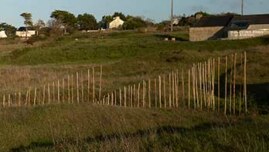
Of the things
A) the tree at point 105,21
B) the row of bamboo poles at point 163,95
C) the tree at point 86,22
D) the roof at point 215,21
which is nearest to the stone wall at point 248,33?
the roof at point 215,21

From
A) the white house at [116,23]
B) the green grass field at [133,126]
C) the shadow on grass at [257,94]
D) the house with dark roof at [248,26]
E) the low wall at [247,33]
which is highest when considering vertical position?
Result: the white house at [116,23]

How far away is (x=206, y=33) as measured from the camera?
7300cm

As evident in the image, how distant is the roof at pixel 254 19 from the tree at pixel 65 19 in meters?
48.1

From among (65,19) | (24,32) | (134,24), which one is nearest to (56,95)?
(134,24)

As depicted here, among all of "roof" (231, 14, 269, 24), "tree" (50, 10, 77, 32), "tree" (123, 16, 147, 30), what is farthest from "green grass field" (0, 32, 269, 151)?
"tree" (50, 10, 77, 32)

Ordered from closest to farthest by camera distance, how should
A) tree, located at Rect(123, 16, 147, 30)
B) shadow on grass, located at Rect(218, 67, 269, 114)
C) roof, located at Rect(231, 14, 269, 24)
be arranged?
shadow on grass, located at Rect(218, 67, 269, 114) < roof, located at Rect(231, 14, 269, 24) < tree, located at Rect(123, 16, 147, 30)

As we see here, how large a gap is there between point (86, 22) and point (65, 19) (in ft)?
30.7

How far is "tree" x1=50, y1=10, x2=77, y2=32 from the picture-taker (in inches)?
4507

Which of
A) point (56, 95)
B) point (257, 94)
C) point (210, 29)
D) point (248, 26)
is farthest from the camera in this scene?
point (210, 29)

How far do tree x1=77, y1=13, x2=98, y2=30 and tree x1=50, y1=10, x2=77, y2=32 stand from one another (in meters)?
3.18

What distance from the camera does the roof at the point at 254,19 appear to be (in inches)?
2721

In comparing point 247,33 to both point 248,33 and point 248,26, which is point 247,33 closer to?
point 248,33

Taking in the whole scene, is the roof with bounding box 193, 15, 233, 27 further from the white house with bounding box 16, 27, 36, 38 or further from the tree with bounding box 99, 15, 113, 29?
the tree with bounding box 99, 15, 113, 29

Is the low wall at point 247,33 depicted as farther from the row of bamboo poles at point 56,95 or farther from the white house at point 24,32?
the white house at point 24,32
